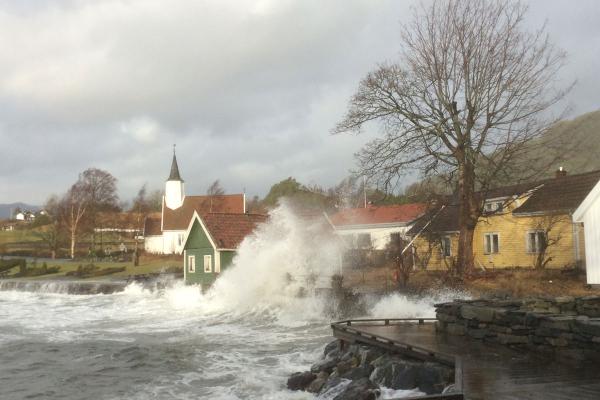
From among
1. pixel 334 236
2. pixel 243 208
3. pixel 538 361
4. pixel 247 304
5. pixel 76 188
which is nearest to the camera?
pixel 538 361

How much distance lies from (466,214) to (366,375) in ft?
53.4

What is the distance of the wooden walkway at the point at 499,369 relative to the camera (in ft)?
25.9

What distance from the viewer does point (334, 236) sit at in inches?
1379

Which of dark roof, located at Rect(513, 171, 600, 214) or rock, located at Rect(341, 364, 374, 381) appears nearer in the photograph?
rock, located at Rect(341, 364, 374, 381)

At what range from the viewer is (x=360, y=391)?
10.5 m

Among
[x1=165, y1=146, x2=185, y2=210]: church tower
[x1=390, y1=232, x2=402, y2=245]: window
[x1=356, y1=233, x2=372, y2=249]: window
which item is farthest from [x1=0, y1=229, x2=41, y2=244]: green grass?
[x1=390, y1=232, x2=402, y2=245]: window

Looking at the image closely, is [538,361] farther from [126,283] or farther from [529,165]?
[126,283]

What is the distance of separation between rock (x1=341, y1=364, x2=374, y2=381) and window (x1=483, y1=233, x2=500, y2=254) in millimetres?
24163

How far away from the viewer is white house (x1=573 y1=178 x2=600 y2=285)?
2192 centimetres

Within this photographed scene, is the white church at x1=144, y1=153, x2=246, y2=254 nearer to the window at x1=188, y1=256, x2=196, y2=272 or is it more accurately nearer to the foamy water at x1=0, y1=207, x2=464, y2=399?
the foamy water at x1=0, y1=207, x2=464, y2=399

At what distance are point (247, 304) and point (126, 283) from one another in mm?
17309

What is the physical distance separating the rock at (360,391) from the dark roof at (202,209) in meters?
61.0

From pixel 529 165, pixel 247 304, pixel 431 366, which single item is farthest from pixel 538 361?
pixel 247 304

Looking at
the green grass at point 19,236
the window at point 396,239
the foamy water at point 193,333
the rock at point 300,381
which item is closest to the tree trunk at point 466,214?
the window at point 396,239
